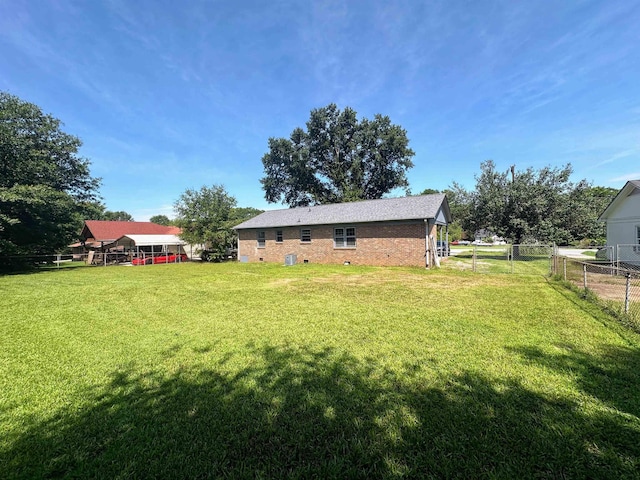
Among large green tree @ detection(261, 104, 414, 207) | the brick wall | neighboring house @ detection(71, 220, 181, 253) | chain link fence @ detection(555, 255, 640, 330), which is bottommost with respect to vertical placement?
chain link fence @ detection(555, 255, 640, 330)

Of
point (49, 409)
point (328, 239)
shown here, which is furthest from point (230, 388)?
point (328, 239)

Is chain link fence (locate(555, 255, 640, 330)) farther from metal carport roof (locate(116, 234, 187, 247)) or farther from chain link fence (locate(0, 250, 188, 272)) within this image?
chain link fence (locate(0, 250, 188, 272))

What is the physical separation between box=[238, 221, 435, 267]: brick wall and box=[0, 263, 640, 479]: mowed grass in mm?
9961

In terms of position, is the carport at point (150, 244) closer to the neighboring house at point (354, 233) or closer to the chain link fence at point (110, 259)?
the chain link fence at point (110, 259)

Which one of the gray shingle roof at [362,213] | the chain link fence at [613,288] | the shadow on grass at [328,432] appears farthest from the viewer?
the gray shingle roof at [362,213]

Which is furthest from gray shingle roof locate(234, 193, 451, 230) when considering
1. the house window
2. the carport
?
the carport

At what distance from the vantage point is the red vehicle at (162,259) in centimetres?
2512

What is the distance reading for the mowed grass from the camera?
230cm

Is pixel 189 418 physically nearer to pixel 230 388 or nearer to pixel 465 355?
pixel 230 388

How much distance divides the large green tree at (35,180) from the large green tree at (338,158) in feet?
66.0

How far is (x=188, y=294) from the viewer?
943 cm

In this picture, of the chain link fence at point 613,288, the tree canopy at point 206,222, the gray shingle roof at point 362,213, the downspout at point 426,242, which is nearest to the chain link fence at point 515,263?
the chain link fence at point 613,288

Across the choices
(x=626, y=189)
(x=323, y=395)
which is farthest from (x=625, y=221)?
(x=323, y=395)

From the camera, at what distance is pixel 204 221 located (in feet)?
87.4
